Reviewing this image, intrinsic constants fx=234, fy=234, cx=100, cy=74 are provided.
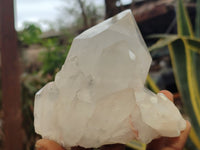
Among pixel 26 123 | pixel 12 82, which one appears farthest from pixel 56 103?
pixel 26 123

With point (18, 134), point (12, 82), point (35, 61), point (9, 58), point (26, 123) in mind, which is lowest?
point (35, 61)

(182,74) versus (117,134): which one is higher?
(117,134)

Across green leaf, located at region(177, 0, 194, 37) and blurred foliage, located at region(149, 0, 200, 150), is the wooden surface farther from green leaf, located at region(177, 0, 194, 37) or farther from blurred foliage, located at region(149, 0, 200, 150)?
green leaf, located at region(177, 0, 194, 37)

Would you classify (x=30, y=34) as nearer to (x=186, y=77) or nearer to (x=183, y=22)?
(x=183, y=22)

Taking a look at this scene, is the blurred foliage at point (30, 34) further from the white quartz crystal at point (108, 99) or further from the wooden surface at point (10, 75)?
the white quartz crystal at point (108, 99)

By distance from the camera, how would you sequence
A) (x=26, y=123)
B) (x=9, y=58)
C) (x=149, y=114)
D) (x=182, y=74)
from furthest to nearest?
(x=26, y=123) < (x=182, y=74) < (x=9, y=58) < (x=149, y=114)

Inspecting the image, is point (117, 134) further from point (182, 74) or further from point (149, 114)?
point (182, 74)

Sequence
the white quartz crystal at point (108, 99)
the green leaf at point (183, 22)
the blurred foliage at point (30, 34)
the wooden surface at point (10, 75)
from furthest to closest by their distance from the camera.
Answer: the blurred foliage at point (30, 34) < the green leaf at point (183, 22) < the wooden surface at point (10, 75) < the white quartz crystal at point (108, 99)

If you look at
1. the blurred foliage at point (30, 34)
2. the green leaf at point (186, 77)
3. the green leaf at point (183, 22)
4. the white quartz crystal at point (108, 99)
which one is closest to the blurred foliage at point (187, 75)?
the green leaf at point (186, 77)
